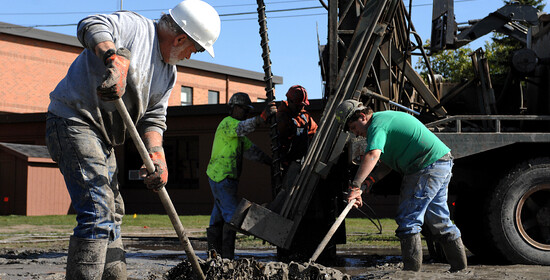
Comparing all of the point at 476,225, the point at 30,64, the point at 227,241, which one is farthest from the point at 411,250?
the point at 30,64

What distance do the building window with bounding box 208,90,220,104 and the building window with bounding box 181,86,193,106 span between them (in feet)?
4.34

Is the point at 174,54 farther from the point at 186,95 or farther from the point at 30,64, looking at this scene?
the point at 186,95

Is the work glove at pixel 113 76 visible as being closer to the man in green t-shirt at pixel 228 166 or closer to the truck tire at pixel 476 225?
the man in green t-shirt at pixel 228 166

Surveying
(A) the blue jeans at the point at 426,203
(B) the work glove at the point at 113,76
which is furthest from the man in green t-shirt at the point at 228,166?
(B) the work glove at the point at 113,76

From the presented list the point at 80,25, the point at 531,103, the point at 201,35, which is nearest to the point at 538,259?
the point at 531,103

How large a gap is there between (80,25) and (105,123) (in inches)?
21.4

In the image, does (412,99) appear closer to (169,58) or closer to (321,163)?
(321,163)

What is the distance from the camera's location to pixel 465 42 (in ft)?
25.3

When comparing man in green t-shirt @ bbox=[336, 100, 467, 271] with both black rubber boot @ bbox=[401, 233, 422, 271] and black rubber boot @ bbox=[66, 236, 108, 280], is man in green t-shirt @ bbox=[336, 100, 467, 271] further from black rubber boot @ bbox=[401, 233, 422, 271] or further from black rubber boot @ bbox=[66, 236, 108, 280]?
black rubber boot @ bbox=[66, 236, 108, 280]

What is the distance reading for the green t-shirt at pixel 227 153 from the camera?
6723mm

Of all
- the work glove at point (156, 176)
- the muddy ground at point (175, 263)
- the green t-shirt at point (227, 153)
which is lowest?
the muddy ground at point (175, 263)

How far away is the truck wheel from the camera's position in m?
6.35

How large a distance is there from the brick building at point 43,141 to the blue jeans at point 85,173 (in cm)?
1061

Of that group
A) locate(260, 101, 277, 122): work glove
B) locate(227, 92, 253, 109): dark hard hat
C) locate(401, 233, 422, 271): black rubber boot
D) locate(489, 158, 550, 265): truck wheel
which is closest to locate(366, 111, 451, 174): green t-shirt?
locate(401, 233, 422, 271): black rubber boot
